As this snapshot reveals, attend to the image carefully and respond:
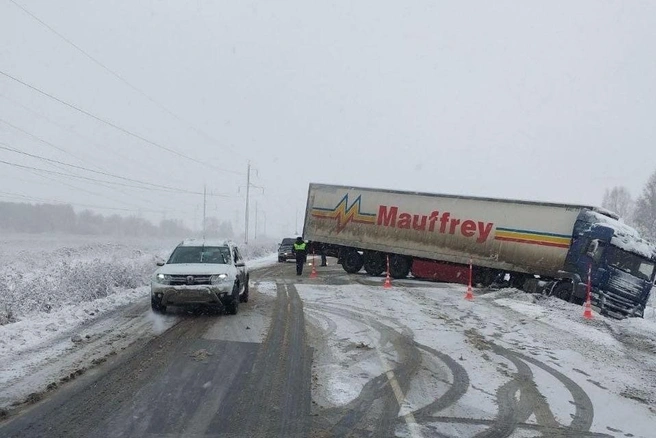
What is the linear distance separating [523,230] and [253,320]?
1297 centimetres

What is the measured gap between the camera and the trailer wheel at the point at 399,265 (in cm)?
2358

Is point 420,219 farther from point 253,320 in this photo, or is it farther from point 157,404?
point 157,404

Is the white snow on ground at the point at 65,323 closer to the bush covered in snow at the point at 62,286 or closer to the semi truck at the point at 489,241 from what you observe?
the bush covered in snow at the point at 62,286

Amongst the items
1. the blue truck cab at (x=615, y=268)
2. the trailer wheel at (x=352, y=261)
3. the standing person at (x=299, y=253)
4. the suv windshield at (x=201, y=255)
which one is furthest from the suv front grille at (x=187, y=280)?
the trailer wheel at (x=352, y=261)

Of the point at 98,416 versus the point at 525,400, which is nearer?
the point at 98,416

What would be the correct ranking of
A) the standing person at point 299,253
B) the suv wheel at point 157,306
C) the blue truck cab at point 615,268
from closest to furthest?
1. the suv wheel at point 157,306
2. the blue truck cab at point 615,268
3. the standing person at point 299,253

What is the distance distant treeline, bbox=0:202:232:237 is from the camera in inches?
4523

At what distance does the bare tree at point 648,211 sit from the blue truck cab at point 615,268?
48673 millimetres

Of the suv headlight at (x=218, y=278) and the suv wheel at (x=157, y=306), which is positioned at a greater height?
the suv headlight at (x=218, y=278)

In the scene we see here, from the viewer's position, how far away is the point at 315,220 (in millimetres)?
25734

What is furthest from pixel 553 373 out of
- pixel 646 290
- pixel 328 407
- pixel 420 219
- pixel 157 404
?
pixel 420 219

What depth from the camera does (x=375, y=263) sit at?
959 inches

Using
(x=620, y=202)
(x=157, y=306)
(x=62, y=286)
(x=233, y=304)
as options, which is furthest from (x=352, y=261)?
(x=620, y=202)

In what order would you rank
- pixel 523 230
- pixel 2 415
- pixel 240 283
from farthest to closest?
pixel 523 230 → pixel 240 283 → pixel 2 415
